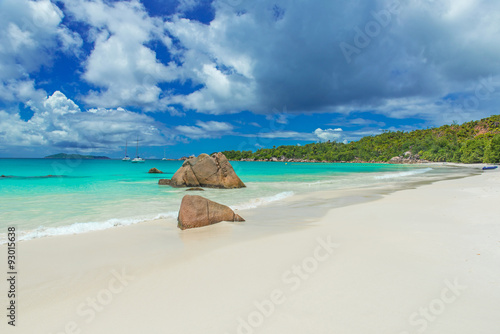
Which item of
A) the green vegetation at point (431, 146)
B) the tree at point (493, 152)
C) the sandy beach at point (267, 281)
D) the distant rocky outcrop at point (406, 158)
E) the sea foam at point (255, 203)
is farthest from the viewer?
the distant rocky outcrop at point (406, 158)

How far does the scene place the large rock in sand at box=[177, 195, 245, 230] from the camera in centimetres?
796

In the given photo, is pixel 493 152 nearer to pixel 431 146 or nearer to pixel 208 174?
pixel 431 146

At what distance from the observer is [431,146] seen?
122750 mm

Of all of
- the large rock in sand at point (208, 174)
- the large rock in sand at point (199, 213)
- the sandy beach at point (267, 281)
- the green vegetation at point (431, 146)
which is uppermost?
the green vegetation at point (431, 146)

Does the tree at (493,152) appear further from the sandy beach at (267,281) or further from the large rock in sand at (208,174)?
the sandy beach at (267,281)

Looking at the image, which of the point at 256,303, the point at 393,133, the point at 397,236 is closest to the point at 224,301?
the point at 256,303

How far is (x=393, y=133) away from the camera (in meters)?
192

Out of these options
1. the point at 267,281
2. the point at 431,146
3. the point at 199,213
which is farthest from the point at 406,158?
the point at 267,281

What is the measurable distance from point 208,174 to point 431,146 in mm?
134037

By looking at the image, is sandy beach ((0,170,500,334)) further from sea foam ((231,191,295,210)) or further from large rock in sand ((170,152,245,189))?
large rock in sand ((170,152,245,189))

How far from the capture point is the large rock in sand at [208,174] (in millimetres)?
20891

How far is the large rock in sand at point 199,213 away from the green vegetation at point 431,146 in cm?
9364

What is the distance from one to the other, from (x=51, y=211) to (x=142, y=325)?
35.5 ft

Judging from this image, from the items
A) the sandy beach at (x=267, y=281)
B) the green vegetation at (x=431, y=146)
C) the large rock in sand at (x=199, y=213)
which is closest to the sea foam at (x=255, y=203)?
the large rock in sand at (x=199, y=213)
